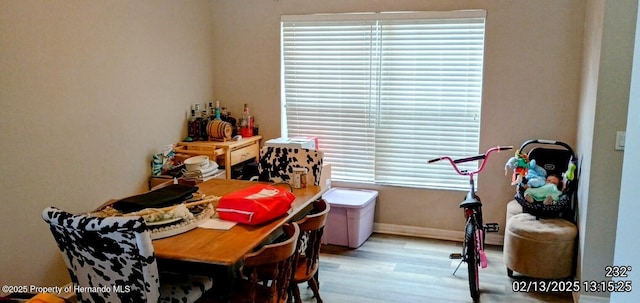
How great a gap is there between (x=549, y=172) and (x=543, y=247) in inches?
27.7

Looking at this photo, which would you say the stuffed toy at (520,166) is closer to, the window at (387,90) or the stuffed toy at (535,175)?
the stuffed toy at (535,175)

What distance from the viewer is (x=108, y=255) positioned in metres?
1.99

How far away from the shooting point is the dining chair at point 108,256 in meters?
1.92

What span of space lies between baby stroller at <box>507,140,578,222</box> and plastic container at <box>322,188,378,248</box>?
124cm

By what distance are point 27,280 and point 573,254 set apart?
11.5 ft

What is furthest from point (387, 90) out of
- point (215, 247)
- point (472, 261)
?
point (215, 247)

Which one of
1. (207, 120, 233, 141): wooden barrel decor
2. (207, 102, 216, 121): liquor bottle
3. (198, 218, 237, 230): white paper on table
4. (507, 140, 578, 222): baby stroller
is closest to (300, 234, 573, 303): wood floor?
(507, 140, 578, 222): baby stroller

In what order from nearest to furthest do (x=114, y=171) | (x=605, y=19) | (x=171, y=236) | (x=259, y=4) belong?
1. (x=171, y=236)
2. (x=605, y=19)
3. (x=114, y=171)
4. (x=259, y=4)

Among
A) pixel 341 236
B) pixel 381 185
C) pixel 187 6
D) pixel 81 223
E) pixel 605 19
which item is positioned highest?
pixel 187 6

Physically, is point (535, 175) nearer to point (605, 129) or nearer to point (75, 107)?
point (605, 129)

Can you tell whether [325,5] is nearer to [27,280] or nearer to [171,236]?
[171,236]

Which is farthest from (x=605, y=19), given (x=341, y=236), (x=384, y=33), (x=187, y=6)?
(x=187, y=6)

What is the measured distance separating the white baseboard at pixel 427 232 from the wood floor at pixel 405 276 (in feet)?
0.30

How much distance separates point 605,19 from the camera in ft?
9.52
